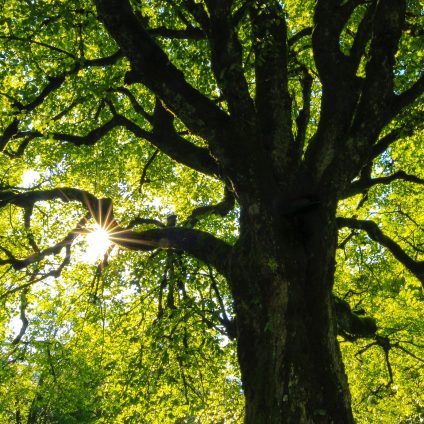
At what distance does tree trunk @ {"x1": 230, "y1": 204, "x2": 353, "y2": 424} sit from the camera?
448 cm

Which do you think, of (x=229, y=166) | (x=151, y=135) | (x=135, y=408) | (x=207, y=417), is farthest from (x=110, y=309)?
(x=229, y=166)

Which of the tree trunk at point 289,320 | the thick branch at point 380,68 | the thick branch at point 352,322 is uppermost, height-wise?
the thick branch at point 380,68

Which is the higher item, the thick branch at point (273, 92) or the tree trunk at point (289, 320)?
the thick branch at point (273, 92)

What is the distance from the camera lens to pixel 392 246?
8211mm

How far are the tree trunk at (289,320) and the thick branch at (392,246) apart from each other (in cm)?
320

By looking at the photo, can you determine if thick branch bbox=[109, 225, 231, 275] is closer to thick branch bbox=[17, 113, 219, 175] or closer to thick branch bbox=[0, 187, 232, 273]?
thick branch bbox=[0, 187, 232, 273]

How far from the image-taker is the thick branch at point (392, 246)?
794 centimetres

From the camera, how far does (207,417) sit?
1284 centimetres

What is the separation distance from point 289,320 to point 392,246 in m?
4.35

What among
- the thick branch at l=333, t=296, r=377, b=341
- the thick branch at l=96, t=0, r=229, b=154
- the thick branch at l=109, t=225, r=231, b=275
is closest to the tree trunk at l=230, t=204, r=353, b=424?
the thick branch at l=109, t=225, r=231, b=275

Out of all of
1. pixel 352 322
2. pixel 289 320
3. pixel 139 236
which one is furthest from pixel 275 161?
pixel 352 322

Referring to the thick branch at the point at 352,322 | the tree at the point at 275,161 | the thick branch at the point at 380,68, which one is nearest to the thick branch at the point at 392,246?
the tree at the point at 275,161

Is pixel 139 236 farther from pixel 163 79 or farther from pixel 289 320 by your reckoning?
pixel 289 320

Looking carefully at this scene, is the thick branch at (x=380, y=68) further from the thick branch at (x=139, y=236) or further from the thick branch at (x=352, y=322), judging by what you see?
the thick branch at (x=352, y=322)
